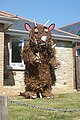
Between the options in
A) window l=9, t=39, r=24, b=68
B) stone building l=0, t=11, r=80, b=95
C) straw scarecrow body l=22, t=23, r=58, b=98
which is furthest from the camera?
window l=9, t=39, r=24, b=68

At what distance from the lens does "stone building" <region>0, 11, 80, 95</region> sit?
14122mm

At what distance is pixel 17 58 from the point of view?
15.8 meters

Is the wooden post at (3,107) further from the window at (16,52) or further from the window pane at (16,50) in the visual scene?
the window pane at (16,50)

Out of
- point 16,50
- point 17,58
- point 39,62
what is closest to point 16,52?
point 16,50

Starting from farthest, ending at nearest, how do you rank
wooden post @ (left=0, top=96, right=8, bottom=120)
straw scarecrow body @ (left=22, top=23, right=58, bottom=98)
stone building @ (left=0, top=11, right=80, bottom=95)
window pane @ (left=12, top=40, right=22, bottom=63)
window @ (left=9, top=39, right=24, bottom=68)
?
window pane @ (left=12, top=40, right=22, bottom=63) → window @ (left=9, top=39, right=24, bottom=68) → stone building @ (left=0, top=11, right=80, bottom=95) → straw scarecrow body @ (left=22, top=23, right=58, bottom=98) → wooden post @ (left=0, top=96, right=8, bottom=120)

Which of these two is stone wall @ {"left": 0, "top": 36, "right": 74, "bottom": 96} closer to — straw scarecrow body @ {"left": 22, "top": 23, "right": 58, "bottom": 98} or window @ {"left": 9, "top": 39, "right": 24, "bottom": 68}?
window @ {"left": 9, "top": 39, "right": 24, "bottom": 68}

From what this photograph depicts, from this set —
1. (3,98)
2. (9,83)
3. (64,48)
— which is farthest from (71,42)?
(3,98)

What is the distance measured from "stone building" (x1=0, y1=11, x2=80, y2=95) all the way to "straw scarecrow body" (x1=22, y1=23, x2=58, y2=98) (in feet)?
4.11

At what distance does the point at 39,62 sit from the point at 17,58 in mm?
3195

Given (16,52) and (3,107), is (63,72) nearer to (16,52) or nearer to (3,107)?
(16,52)

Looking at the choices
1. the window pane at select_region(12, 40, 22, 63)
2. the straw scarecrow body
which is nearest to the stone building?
the window pane at select_region(12, 40, 22, 63)

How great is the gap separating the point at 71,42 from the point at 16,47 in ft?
13.7

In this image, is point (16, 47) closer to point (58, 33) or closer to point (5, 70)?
point (5, 70)

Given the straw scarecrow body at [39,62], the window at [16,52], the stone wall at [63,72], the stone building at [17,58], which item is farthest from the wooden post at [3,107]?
the stone wall at [63,72]
